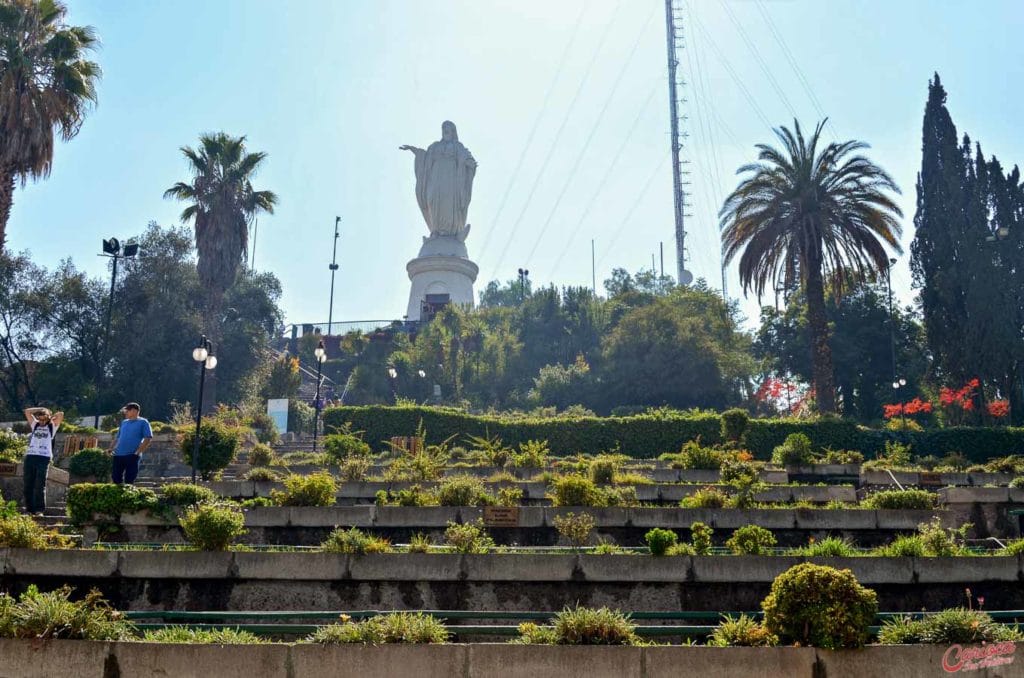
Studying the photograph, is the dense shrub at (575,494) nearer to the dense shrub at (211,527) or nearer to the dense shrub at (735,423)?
the dense shrub at (211,527)

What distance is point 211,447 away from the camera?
19.2 meters

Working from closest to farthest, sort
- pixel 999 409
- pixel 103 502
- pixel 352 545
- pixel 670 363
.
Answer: pixel 352 545, pixel 103 502, pixel 999 409, pixel 670 363

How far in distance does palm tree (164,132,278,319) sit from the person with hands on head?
23992mm

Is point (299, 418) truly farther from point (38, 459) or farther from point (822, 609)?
point (822, 609)

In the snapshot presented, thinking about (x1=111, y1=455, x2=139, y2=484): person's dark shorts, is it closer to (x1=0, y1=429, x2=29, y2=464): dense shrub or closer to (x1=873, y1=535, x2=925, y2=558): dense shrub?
(x1=0, y1=429, x2=29, y2=464): dense shrub

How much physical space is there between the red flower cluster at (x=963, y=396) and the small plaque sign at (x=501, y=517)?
90.6ft

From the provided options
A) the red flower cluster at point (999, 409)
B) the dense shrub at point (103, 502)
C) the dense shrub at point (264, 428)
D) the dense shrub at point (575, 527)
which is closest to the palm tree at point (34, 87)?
the dense shrub at point (264, 428)

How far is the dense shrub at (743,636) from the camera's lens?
334 inches

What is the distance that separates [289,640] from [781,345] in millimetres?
44165

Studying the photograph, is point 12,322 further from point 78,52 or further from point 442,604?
point 442,604

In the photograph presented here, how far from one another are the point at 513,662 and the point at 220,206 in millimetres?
34874

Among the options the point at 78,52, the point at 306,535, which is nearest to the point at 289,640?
the point at 306,535

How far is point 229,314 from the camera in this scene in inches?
1720

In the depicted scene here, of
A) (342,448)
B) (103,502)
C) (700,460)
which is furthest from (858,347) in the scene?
(103,502)
